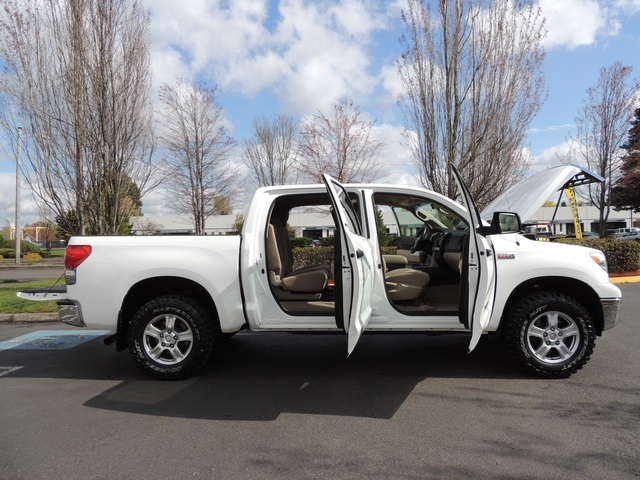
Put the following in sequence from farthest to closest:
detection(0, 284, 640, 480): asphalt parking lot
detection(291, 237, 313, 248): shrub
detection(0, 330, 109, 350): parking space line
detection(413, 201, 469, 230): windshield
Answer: detection(291, 237, 313, 248): shrub, detection(0, 330, 109, 350): parking space line, detection(413, 201, 469, 230): windshield, detection(0, 284, 640, 480): asphalt parking lot

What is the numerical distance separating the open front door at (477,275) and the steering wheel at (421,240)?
5.92ft

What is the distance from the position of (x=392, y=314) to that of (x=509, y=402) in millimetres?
1244

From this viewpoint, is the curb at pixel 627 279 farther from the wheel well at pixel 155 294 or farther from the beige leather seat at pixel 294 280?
the wheel well at pixel 155 294

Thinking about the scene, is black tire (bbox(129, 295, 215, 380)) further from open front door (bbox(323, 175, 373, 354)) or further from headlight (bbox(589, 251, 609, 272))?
headlight (bbox(589, 251, 609, 272))

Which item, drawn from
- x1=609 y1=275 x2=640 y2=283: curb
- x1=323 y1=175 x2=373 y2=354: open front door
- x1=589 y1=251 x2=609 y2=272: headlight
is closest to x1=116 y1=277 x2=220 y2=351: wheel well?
x1=323 y1=175 x2=373 y2=354: open front door

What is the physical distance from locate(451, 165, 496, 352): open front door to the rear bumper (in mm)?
3743

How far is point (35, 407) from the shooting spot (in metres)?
4.01

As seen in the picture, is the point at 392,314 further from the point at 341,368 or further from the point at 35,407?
the point at 35,407

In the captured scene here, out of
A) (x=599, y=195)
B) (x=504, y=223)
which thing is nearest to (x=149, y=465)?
(x=504, y=223)

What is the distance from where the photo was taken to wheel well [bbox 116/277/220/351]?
15.1 feet

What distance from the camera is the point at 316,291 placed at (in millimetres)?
4777

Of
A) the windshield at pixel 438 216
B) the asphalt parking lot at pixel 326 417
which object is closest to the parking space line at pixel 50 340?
the asphalt parking lot at pixel 326 417

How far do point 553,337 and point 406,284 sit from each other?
149cm

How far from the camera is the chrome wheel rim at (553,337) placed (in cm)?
436
